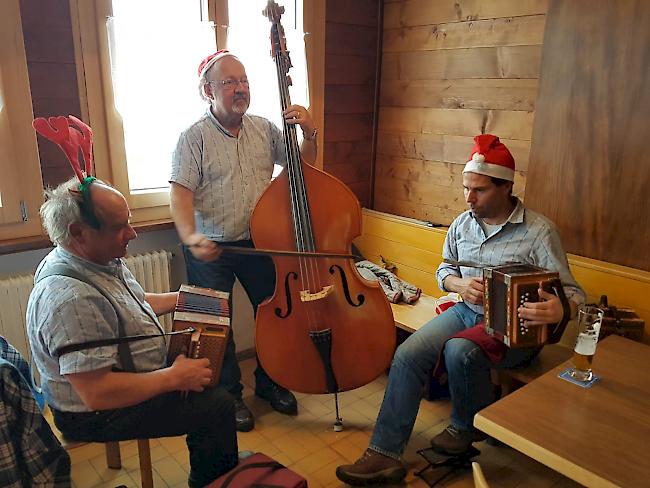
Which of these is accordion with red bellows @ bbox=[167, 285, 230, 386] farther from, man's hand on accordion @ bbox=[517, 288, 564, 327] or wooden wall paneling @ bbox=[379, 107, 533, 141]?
wooden wall paneling @ bbox=[379, 107, 533, 141]

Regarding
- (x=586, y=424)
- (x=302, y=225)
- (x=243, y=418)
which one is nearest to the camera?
A: (x=586, y=424)

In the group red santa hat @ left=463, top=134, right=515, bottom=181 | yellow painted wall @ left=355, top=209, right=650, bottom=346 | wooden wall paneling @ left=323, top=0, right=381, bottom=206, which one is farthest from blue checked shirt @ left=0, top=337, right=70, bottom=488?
wooden wall paneling @ left=323, top=0, right=381, bottom=206

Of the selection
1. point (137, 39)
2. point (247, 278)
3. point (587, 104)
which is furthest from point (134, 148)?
point (587, 104)

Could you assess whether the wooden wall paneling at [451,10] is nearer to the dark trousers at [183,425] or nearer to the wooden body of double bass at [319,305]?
the wooden body of double bass at [319,305]

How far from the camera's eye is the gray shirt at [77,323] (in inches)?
50.1

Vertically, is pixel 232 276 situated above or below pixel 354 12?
below

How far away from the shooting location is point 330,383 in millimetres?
1970

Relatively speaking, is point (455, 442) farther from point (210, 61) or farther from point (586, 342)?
point (210, 61)

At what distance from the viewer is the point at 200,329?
1.46 meters

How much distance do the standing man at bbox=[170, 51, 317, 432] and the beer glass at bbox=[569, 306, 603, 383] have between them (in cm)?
121

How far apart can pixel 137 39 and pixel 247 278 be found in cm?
111

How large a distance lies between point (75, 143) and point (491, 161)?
1.34 metres

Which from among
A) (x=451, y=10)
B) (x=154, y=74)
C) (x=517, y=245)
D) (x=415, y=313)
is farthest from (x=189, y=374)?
(x=451, y=10)

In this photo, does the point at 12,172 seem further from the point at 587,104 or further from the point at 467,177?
the point at 587,104
